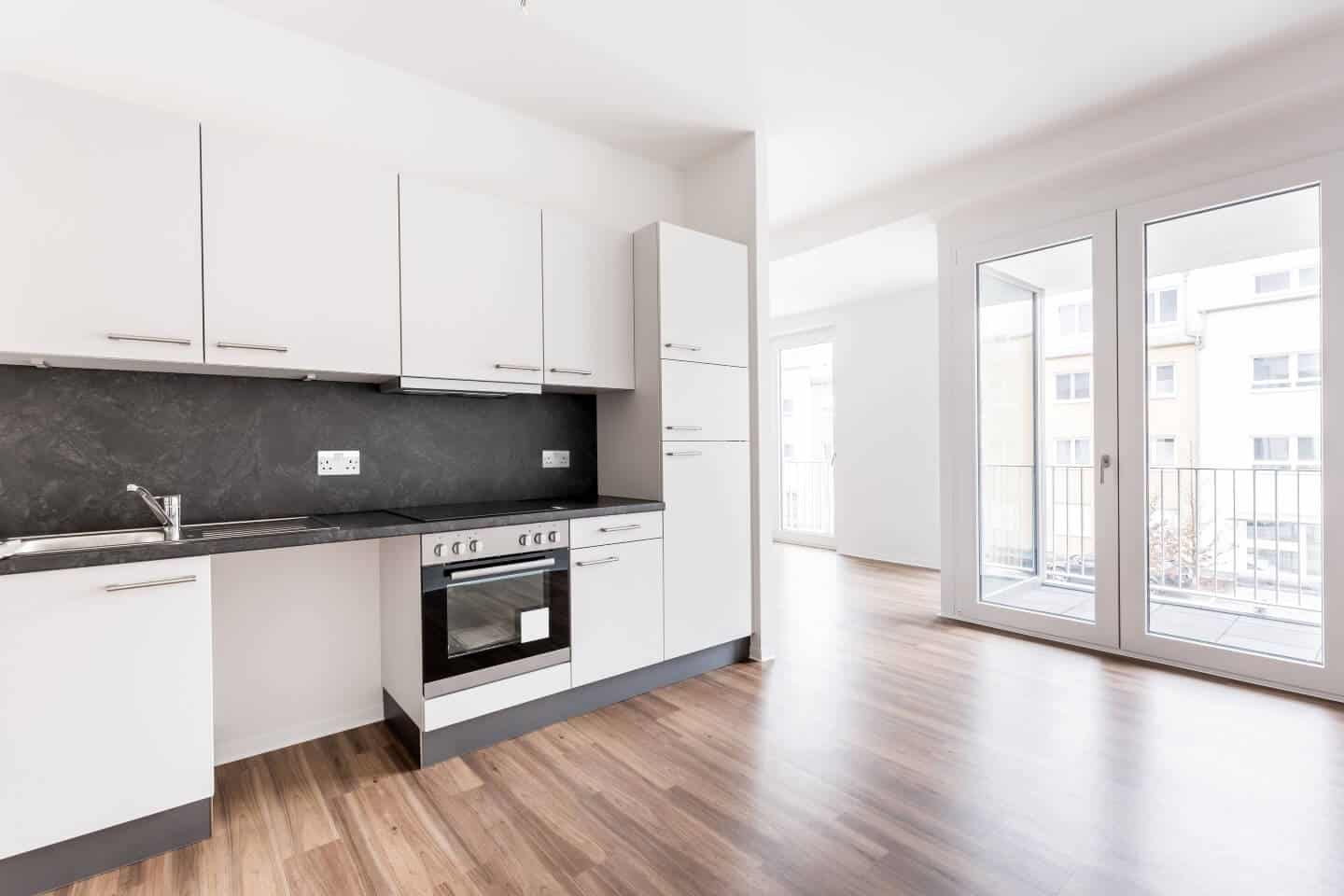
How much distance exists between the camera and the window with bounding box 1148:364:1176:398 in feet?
10.4

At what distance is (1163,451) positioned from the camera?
3221 millimetres

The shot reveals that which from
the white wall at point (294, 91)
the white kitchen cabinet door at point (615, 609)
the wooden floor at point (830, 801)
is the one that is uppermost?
Answer: the white wall at point (294, 91)

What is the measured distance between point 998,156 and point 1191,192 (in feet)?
3.09

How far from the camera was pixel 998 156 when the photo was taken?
357 cm

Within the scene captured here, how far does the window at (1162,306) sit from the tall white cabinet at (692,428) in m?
2.06

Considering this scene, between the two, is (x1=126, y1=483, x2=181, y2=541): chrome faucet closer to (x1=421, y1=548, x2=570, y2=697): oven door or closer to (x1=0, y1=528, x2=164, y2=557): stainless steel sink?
(x1=0, y1=528, x2=164, y2=557): stainless steel sink

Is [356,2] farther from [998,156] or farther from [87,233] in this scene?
[998,156]

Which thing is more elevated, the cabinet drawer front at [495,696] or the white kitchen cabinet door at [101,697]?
the white kitchen cabinet door at [101,697]

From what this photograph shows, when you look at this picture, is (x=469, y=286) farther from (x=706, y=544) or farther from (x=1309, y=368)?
(x=1309, y=368)

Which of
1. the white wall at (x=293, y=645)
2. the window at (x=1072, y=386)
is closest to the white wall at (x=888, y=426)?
the window at (x=1072, y=386)

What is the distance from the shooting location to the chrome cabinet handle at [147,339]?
1844 mm

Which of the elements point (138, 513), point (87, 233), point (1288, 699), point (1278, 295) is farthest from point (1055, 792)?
point (87, 233)

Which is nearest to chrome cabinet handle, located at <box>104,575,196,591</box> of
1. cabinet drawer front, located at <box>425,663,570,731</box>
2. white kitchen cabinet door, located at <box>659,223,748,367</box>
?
cabinet drawer front, located at <box>425,663,570,731</box>

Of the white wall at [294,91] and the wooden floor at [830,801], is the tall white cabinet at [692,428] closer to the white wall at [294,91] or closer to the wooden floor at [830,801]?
the wooden floor at [830,801]
